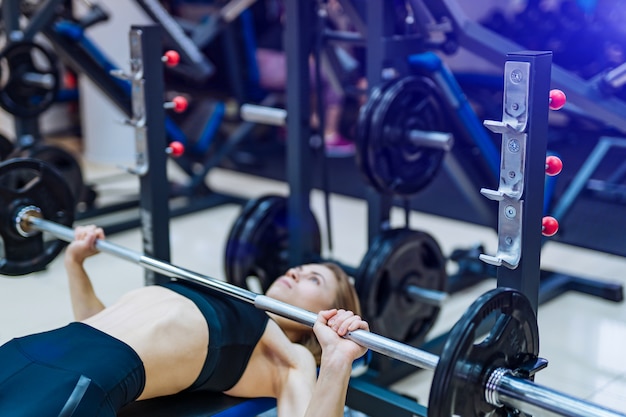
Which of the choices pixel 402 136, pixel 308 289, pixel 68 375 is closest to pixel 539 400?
pixel 308 289

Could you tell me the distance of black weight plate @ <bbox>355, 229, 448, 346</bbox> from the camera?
7.82ft

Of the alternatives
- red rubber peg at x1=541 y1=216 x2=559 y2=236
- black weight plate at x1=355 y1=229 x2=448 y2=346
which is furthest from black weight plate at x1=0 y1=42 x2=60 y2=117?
red rubber peg at x1=541 y1=216 x2=559 y2=236

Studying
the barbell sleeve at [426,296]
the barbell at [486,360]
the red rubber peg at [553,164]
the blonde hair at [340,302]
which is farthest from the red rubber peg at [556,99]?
the barbell sleeve at [426,296]

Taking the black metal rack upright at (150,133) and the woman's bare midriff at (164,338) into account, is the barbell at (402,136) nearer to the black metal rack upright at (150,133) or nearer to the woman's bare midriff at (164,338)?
the black metal rack upright at (150,133)

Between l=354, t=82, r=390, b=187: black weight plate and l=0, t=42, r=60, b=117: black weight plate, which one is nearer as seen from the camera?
l=354, t=82, r=390, b=187: black weight plate

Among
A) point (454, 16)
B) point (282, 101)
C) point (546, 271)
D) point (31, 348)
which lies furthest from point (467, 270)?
point (282, 101)

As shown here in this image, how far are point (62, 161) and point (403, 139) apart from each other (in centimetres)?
186

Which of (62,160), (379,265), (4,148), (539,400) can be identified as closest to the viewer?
(539,400)

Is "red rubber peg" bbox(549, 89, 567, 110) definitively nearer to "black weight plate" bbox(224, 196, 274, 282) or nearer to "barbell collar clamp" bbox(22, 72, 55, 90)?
"black weight plate" bbox(224, 196, 274, 282)

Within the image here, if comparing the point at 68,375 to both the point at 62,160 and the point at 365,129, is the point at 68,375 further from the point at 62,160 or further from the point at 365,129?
the point at 62,160

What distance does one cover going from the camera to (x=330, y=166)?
5184mm

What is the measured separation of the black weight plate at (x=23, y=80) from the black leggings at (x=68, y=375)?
6.24 feet

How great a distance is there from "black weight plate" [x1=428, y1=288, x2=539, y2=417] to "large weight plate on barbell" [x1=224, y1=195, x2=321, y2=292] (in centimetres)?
122

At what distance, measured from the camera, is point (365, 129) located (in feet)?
7.66
